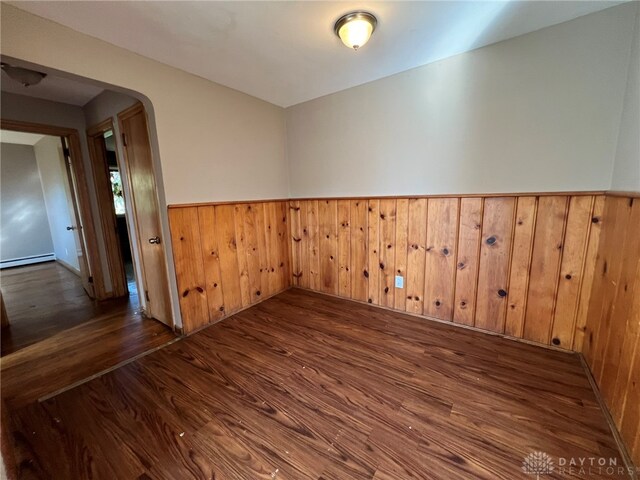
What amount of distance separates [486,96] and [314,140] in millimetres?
1678

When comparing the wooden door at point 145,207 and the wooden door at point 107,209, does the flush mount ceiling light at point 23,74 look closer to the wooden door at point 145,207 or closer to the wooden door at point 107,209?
the wooden door at point 145,207

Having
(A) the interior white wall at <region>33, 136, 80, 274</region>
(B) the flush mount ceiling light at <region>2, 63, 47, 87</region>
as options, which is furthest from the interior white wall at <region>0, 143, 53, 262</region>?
(B) the flush mount ceiling light at <region>2, 63, 47, 87</region>

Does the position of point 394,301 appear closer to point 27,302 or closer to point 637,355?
point 637,355

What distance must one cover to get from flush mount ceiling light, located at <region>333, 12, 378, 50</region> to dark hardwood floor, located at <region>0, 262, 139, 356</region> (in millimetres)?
3405

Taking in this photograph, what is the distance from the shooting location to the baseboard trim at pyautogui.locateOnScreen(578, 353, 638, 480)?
3.37 feet

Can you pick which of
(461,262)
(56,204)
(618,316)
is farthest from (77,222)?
(618,316)

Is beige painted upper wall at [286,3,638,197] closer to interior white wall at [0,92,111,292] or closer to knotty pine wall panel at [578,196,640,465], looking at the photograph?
knotty pine wall panel at [578,196,640,465]

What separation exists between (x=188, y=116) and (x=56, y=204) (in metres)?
4.66

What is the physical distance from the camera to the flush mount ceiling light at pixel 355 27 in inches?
58.5

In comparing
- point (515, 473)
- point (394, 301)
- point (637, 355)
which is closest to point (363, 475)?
point (515, 473)

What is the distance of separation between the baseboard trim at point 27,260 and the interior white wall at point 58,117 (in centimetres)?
431

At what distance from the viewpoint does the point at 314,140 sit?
2889 millimetres

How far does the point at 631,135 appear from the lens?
4.45 ft

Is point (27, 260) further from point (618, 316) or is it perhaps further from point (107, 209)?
point (618, 316)
